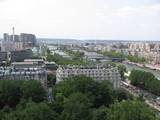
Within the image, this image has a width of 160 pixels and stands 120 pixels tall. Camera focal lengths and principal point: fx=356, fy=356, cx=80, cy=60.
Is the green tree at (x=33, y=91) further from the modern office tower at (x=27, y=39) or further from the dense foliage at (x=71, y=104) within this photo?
the modern office tower at (x=27, y=39)

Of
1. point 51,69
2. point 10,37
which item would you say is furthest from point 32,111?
point 10,37

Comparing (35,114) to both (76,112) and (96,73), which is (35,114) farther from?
(96,73)

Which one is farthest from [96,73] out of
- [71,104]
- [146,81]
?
[71,104]

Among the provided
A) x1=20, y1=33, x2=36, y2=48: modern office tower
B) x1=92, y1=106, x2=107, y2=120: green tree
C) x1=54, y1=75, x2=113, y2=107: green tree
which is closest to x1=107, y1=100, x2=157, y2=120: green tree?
x1=92, y1=106, x2=107, y2=120: green tree

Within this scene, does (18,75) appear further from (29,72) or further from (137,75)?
(137,75)

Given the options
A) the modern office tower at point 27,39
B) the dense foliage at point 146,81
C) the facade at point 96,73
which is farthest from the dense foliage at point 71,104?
the modern office tower at point 27,39

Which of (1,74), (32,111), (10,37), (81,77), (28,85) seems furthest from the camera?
(10,37)

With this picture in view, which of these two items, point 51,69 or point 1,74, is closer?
point 1,74

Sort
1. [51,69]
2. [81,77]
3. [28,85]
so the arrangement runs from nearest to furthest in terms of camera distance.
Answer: [28,85], [81,77], [51,69]
